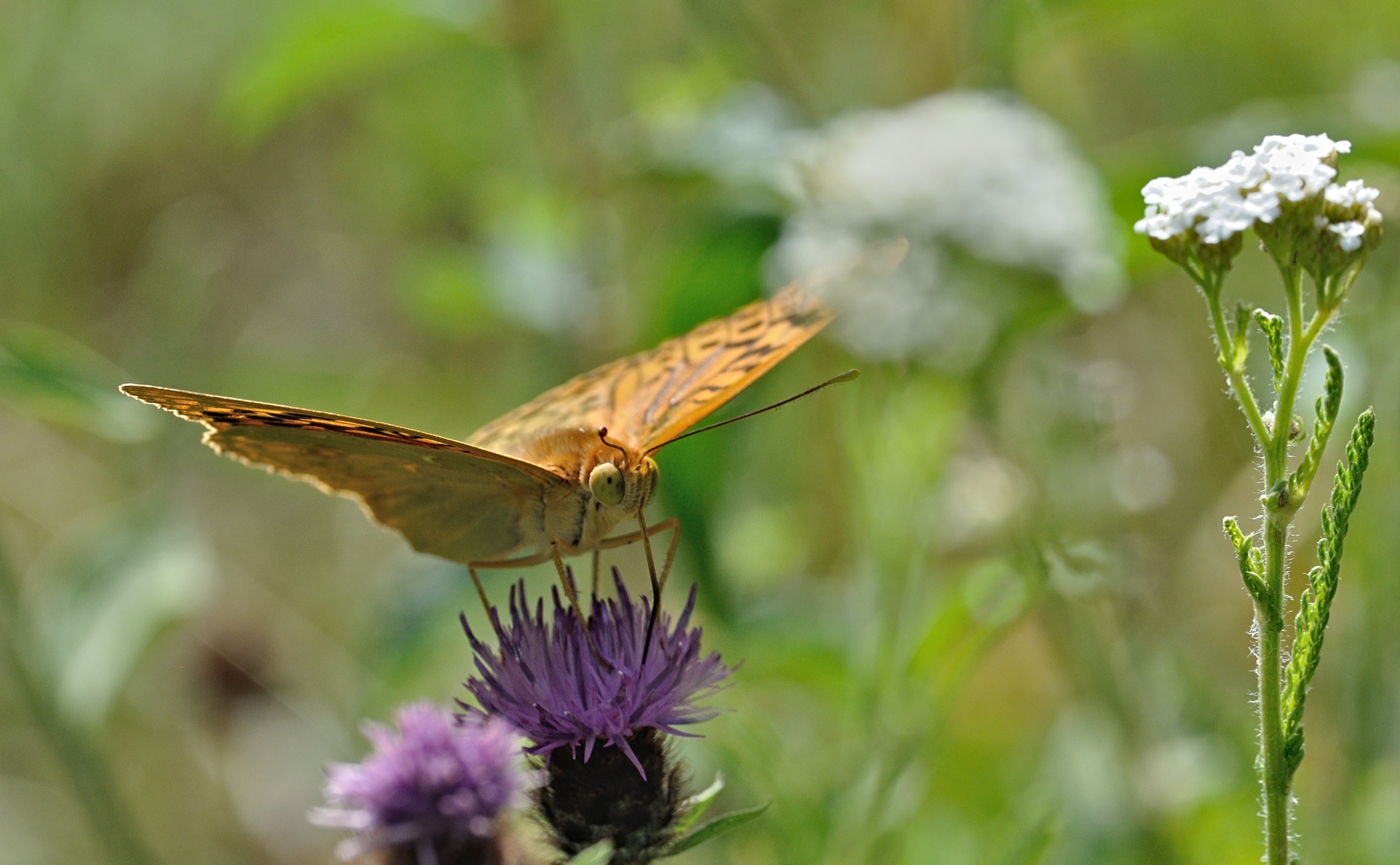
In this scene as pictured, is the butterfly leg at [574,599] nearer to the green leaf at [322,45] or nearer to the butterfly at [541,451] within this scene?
the butterfly at [541,451]

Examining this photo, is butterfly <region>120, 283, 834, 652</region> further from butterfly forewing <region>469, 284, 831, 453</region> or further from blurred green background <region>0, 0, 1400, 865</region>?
blurred green background <region>0, 0, 1400, 865</region>

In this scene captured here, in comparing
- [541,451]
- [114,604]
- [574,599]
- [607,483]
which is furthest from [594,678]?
[114,604]

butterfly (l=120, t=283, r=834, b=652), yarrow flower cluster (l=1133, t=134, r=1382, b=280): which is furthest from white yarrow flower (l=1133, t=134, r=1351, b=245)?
butterfly (l=120, t=283, r=834, b=652)

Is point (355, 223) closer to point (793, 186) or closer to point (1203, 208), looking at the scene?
point (793, 186)

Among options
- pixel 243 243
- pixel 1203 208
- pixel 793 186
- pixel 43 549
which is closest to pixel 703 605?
pixel 793 186

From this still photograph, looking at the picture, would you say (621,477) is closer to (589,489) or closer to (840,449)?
(589,489)

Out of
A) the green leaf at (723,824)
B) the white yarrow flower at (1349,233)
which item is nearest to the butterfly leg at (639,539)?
the green leaf at (723,824)
